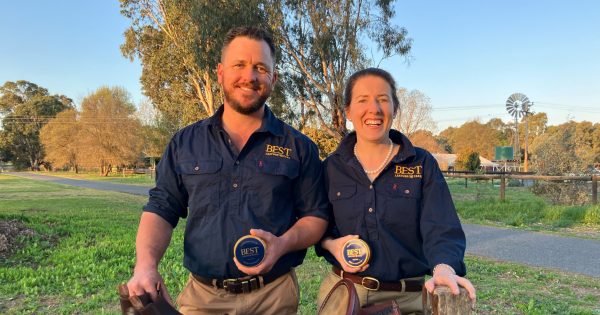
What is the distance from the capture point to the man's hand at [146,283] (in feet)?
5.90

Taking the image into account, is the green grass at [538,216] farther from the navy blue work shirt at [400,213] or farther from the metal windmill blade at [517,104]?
the metal windmill blade at [517,104]

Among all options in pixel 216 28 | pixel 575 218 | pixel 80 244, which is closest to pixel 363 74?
pixel 80 244

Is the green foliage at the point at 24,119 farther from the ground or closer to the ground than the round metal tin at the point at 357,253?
farther from the ground

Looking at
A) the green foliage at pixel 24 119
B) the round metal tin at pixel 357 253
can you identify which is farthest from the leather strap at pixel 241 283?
the green foliage at pixel 24 119

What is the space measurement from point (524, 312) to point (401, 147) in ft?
11.4

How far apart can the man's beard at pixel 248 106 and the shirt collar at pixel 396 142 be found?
20.0 inches

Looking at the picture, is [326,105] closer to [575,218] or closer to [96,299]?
[575,218]

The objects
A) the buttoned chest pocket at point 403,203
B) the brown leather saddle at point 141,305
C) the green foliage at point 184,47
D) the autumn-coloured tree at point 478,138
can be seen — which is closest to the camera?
the brown leather saddle at point 141,305

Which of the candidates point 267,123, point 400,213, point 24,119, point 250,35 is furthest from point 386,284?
point 24,119

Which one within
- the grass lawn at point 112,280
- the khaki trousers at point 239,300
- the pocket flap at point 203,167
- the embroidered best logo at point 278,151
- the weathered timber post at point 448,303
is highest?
the embroidered best logo at point 278,151

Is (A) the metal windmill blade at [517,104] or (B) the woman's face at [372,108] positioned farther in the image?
(A) the metal windmill blade at [517,104]

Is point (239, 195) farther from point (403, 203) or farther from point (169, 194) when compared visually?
point (403, 203)

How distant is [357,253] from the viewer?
82.8 inches

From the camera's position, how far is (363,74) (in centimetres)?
239
